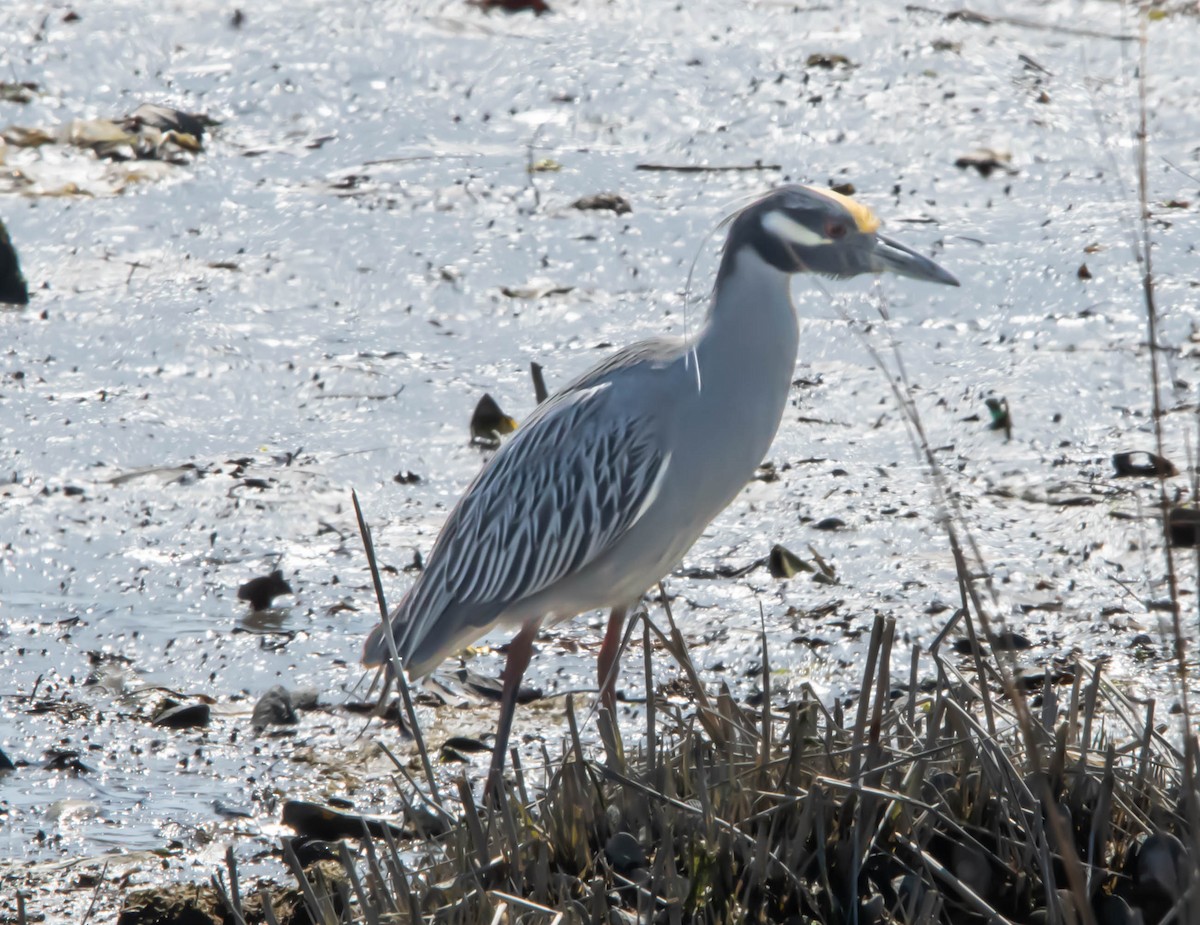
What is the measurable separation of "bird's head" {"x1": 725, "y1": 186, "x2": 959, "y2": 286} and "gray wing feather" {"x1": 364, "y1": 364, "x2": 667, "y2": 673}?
514 mm

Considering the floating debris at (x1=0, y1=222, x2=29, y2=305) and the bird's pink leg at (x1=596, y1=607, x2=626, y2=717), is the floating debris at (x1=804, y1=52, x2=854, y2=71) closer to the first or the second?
the floating debris at (x1=0, y1=222, x2=29, y2=305)

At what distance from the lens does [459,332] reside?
614cm

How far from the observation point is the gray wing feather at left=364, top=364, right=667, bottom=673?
13.5 feet

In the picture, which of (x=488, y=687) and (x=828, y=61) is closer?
(x=488, y=687)

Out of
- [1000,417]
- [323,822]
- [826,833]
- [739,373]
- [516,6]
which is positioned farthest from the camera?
[516,6]

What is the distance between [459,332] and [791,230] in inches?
89.3

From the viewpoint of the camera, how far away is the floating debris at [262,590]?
15.4 feet

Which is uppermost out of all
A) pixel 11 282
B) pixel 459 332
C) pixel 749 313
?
pixel 749 313

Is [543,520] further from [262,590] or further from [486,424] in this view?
[486,424]

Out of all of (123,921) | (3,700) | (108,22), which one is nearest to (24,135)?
(108,22)

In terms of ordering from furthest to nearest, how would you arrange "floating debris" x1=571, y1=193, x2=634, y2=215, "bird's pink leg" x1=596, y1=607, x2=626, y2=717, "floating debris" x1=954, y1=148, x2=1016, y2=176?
"floating debris" x1=954, y1=148, x2=1016, y2=176, "floating debris" x1=571, y1=193, x2=634, y2=215, "bird's pink leg" x1=596, y1=607, x2=626, y2=717

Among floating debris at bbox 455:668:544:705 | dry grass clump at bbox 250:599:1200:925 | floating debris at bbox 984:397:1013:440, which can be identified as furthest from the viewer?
floating debris at bbox 984:397:1013:440

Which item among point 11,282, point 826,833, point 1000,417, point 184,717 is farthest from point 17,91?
point 826,833

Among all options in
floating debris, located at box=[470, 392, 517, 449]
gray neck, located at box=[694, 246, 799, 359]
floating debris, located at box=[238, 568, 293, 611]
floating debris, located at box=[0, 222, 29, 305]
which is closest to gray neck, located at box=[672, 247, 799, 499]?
gray neck, located at box=[694, 246, 799, 359]
